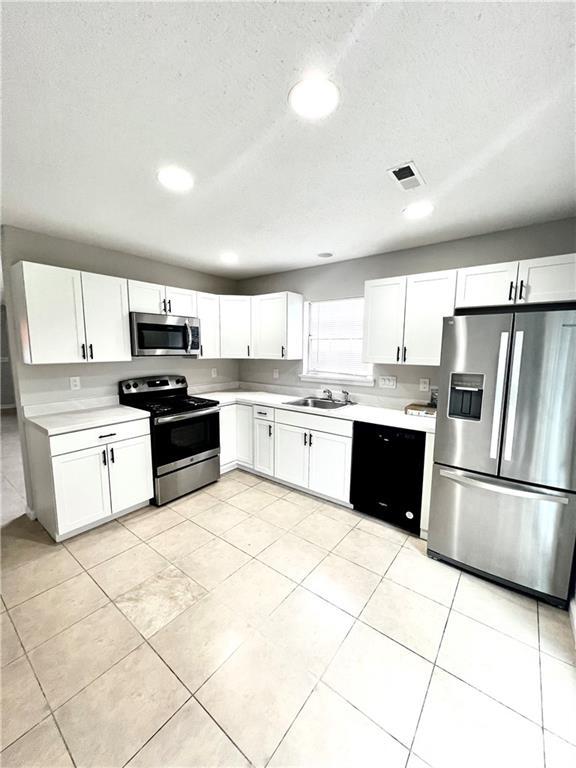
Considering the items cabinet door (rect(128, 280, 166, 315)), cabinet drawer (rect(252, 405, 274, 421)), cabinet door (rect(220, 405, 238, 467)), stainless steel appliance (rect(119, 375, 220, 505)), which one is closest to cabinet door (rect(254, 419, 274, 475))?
cabinet drawer (rect(252, 405, 274, 421))

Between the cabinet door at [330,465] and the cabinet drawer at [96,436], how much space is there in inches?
64.6

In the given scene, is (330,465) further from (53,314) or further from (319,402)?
(53,314)

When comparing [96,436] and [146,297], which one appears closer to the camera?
[96,436]

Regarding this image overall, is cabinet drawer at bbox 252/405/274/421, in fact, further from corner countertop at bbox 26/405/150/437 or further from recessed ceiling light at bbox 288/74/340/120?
recessed ceiling light at bbox 288/74/340/120

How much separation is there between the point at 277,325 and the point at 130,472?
7.30 ft

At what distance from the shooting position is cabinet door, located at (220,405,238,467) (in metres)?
3.65

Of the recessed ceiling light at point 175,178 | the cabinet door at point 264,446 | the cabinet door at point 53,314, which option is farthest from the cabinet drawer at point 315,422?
the recessed ceiling light at point 175,178

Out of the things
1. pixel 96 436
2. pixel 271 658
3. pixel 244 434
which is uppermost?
pixel 96 436

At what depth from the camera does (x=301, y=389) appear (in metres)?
3.97

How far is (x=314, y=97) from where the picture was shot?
1.19m

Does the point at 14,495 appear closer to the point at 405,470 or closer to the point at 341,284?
the point at 405,470

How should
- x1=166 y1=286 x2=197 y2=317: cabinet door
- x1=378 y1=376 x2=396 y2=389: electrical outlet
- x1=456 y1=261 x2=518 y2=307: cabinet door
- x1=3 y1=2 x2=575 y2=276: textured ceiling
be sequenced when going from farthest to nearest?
x1=166 y1=286 x2=197 y2=317: cabinet door → x1=378 y1=376 x2=396 y2=389: electrical outlet → x1=456 y1=261 x2=518 y2=307: cabinet door → x1=3 y1=2 x2=575 y2=276: textured ceiling

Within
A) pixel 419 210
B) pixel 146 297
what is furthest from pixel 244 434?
pixel 419 210

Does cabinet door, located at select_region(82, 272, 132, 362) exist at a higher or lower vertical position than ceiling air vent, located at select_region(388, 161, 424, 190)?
lower
